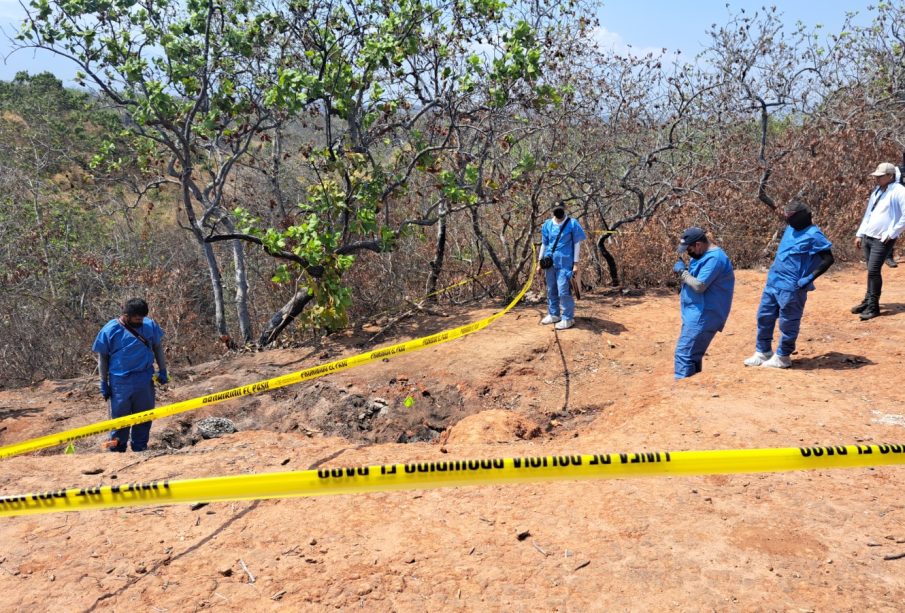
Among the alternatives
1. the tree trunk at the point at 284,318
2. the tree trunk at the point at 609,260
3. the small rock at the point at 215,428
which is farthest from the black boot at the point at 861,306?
the tree trunk at the point at 284,318

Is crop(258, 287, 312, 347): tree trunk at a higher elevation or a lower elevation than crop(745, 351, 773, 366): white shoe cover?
higher

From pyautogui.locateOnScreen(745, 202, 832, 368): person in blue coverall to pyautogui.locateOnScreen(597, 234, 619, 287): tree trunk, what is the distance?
4440 millimetres

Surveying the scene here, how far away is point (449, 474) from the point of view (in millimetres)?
2865

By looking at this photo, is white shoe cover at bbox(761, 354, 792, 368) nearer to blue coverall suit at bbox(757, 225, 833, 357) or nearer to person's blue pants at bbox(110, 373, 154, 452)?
blue coverall suit at bbox(757, 225, 833, 357)

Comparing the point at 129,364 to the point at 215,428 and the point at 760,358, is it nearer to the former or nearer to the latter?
the point at 215,428

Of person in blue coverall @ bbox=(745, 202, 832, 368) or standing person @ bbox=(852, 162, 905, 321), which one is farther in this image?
standing person @ bbox=(852, 162, 905, 321)

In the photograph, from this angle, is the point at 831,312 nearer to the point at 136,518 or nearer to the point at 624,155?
the point at 624,155

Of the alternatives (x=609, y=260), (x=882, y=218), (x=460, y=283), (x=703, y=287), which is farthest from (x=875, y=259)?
(x=460, y=283)

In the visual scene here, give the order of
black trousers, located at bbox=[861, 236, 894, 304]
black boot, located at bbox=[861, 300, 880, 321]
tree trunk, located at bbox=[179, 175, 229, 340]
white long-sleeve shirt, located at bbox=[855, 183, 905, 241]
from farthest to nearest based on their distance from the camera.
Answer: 1. tree trunk, located at bbox=[179, 175, 229, 340]
2. black boot, located at bbox=[861, 300, 880, 321]
3. black trousers, located at bbox=[861, 236, 894, 304]
4. white long-sleeve shirt, located at bbox=[855, 183, 905, 241]

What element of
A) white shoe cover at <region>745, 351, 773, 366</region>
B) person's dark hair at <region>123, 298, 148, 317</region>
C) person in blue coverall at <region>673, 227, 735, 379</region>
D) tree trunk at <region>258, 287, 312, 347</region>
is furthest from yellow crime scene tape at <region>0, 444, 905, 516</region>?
tree trunk at <region>258, 287, 312, 347</region>

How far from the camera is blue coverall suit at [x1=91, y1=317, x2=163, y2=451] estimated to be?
538 centimetres

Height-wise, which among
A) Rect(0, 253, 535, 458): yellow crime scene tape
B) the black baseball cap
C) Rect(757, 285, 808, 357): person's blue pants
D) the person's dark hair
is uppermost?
the black baseball cap

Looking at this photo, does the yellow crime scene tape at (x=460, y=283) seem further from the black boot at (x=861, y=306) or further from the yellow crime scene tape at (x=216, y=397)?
the black boot at (x=861, y=306)

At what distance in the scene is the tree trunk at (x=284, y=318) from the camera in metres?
9.33
